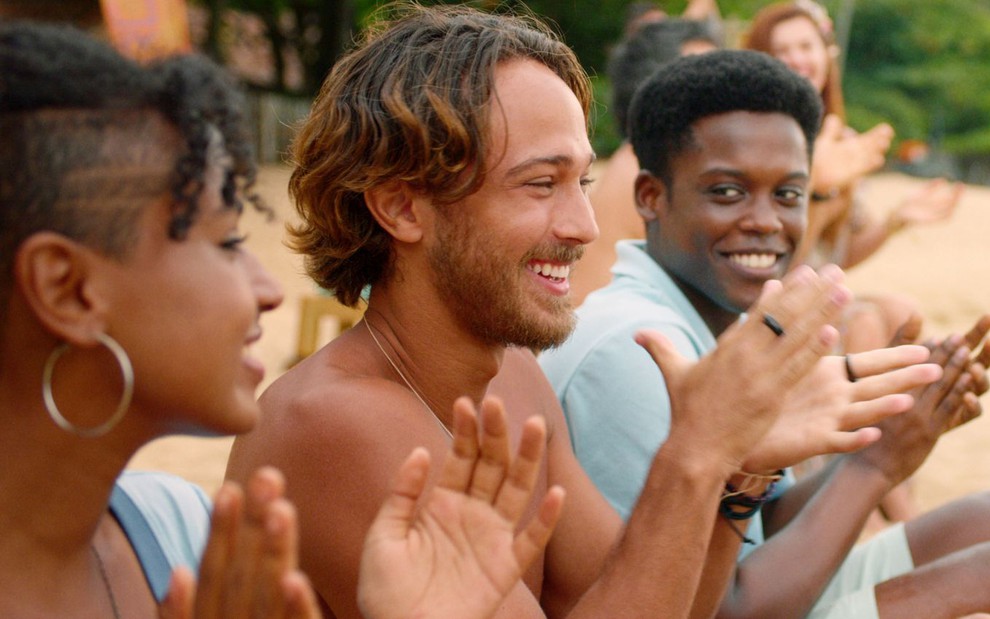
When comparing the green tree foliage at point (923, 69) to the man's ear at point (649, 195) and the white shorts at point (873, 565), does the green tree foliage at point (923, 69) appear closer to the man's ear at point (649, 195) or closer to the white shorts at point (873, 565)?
the man's ear at point (649, 195)

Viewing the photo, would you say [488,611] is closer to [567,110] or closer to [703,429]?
[703,429]

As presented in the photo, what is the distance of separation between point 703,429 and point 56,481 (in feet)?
3.42

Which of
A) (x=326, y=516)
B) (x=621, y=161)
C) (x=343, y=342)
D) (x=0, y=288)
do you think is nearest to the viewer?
(x=0, y=288)

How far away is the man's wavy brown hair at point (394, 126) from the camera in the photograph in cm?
222

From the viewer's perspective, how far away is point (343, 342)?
2.24m

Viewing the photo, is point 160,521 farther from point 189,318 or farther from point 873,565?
point 873,565

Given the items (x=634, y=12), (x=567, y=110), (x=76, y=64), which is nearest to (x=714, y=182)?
(x=567, y=110)

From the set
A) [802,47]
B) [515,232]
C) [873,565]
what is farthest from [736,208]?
[802,47]

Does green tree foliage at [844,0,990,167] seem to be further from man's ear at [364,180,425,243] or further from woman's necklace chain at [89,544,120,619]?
woman's necklace chain at [89,544,120,619]

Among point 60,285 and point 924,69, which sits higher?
point 60,285

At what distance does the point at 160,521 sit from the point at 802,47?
5.19 metres

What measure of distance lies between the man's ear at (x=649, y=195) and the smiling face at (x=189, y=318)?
207cm

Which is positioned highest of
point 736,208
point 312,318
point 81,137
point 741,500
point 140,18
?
point 81,137

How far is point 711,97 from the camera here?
3.28 m
